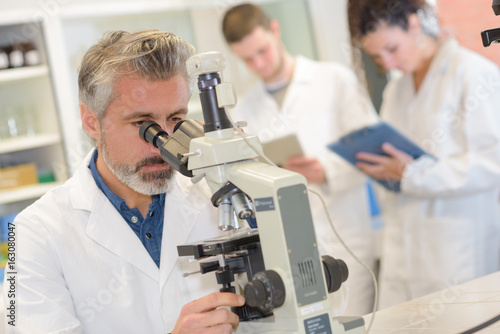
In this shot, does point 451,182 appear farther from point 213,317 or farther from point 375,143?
point 213,317

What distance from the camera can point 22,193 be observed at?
3.22 metres

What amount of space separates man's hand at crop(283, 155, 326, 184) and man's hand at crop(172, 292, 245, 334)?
5.52 ft

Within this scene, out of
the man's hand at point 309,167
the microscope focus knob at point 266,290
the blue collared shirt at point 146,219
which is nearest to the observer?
the microscope focus knob at point 266,290

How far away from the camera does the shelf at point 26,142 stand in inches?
126

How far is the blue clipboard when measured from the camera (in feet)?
7.71

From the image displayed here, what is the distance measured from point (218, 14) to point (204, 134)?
283 centimetres

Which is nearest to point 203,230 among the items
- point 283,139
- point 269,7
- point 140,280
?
point 140,280

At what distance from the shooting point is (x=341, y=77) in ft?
9.90

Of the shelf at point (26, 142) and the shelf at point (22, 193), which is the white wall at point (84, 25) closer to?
the shelf at point (26, 142)

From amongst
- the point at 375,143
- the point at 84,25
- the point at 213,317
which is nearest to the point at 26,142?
the point at 84,25

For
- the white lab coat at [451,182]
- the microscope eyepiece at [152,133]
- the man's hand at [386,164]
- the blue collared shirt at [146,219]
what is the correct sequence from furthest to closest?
the man's hand at [386,164] < the white lab coat at [451,182] < the blue collared shirt at [146,219] < the microscope eyepiece at [152,133]

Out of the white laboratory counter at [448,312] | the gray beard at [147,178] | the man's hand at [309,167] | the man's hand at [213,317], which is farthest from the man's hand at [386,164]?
the man's hand at [213,317]

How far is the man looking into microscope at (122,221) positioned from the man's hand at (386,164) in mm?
1107

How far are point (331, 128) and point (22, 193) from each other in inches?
66.5
